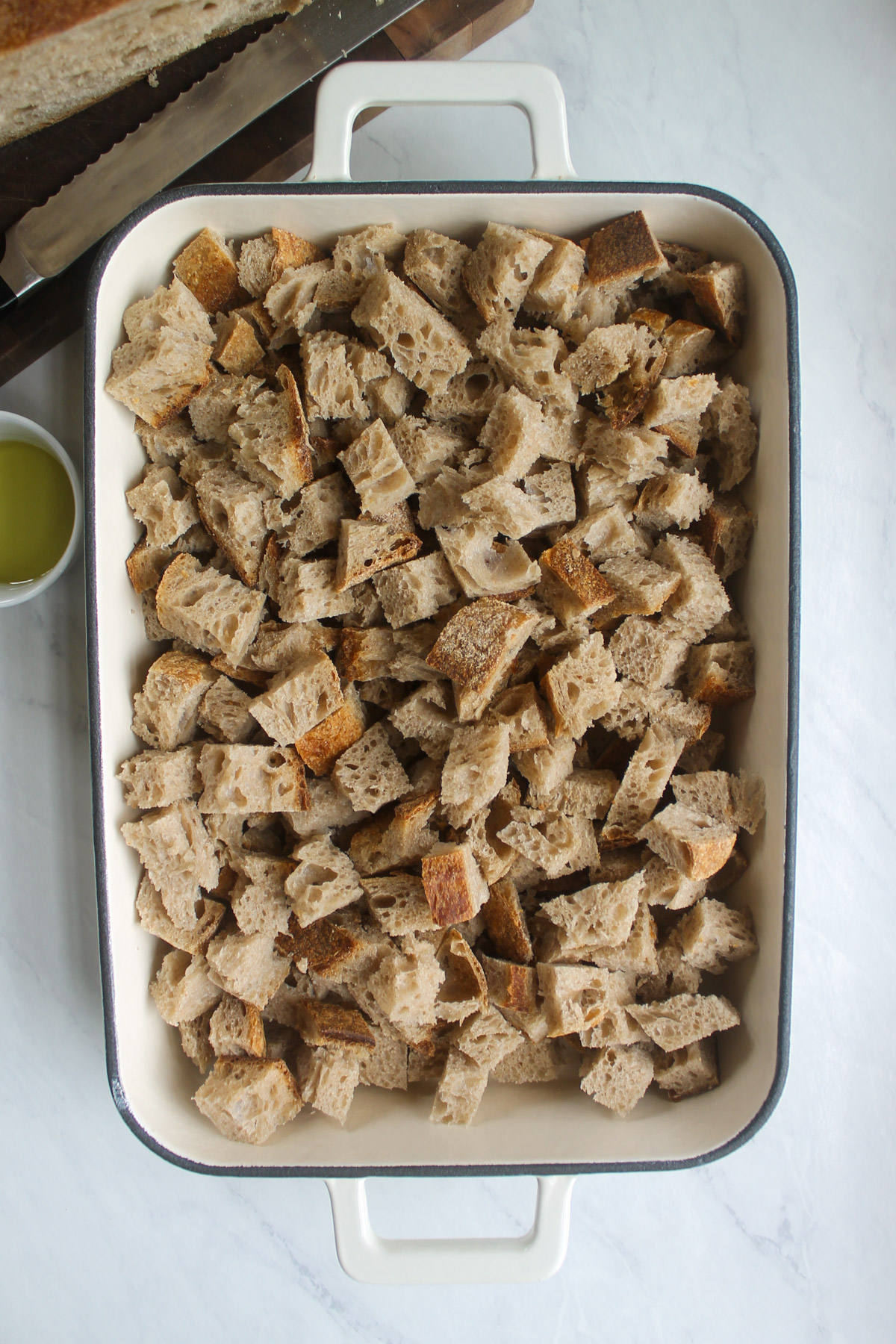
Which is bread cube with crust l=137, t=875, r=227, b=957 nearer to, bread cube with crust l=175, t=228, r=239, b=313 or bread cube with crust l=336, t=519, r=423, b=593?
bread cube with crust l=336, t=519, r=423, b=593

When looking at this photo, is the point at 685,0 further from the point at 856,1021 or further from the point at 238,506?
the point at 856,1021

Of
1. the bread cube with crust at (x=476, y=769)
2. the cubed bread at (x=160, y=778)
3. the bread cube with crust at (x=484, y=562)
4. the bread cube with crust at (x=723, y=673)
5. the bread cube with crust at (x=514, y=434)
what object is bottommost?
the bread cube with crust at (x=723, y=673)

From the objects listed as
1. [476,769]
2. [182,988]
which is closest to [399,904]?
[476,769]

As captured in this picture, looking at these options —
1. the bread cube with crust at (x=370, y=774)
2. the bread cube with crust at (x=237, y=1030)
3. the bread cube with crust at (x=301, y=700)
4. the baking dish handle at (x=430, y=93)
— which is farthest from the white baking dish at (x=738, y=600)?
the bread cube with crust at (x=370, y=774)

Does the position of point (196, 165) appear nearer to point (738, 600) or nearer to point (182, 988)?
point (738, 600)

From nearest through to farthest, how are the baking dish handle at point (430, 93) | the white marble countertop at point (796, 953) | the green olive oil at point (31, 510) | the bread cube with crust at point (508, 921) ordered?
the baking dish handle at point (430, 93)
the bread cube with crust at point (508, 921)
the green olive oil at point (31, 510)
the white marble countertop at point (796, 953)

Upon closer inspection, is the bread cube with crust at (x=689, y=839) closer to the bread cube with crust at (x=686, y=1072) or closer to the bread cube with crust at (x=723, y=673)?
the bread cube with crust at (x=723, y=673)

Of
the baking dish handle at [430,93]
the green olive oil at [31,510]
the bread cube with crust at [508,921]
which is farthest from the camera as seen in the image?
the green olive oil at [31,510]
